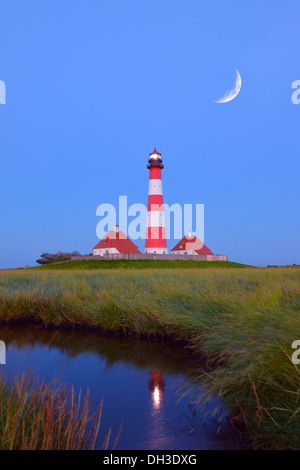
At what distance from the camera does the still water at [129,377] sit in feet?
11.8

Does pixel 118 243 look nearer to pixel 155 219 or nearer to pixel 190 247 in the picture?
pixel 155 219

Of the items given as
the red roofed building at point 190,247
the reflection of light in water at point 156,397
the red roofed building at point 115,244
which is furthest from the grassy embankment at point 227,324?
the red roofed building at point 190,247

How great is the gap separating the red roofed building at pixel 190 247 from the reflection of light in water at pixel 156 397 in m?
48.4

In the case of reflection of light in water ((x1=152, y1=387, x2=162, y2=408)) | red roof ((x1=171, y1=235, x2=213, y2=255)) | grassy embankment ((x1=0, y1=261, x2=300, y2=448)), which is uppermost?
red roof ((x1=171, y1=235, x2=213, y2=255))

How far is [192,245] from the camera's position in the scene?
53.6 meters

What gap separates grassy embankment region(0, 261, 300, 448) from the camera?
340 centimetres

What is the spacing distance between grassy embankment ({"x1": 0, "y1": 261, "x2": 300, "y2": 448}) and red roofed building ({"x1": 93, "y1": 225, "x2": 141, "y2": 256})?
124ft

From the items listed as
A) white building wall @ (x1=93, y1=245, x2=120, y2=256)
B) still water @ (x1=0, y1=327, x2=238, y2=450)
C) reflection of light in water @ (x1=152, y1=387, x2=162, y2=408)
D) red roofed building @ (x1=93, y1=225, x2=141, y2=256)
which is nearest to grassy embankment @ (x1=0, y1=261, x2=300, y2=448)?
still water @ (x1=0, y1=327, x2=238, y2=450)

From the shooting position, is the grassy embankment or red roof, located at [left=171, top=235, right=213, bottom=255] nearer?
the grassy embankment

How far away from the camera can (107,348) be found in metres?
7.00

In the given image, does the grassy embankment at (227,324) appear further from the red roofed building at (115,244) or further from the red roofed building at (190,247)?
the red roofed building at (190,247)

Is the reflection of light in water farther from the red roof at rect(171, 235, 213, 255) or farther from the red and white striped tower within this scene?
the red roof at rect(171, 235, 213, 255)
